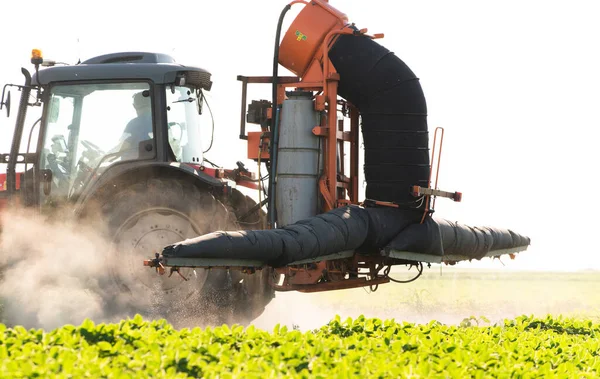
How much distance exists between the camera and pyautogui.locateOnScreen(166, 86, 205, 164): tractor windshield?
1075 centimetres

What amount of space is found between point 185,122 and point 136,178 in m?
1.05

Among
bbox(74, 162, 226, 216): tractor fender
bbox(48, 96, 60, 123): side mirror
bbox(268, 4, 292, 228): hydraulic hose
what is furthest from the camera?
bbox(48, 96, 60, 123): side mirror

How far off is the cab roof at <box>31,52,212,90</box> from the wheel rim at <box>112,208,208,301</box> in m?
1.75

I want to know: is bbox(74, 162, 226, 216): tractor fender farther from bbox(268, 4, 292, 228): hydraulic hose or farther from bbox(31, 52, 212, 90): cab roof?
bbox(31, 52, 212, 90): cab roof

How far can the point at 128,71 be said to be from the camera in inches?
428

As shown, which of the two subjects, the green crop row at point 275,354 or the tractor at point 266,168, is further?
the tractor at point 266,168

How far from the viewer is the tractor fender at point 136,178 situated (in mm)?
10172

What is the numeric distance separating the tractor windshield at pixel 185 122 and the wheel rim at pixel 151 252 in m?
0.95

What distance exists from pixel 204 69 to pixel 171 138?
101 cm

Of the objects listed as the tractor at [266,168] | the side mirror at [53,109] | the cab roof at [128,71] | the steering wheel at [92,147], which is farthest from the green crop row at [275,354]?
the side mirror at [53,109]

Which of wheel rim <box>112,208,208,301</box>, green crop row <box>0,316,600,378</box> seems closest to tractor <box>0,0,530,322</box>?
wheel rim <box>112,208,208,301</box>

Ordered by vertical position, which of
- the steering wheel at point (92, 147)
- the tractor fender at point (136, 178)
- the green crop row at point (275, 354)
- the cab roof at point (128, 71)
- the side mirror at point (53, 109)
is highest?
the cab roof at point (128, 71)

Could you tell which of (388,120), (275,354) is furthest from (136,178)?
(275,354)

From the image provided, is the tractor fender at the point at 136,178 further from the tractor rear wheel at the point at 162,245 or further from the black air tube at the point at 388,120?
the black air tube at the point at 388,120
